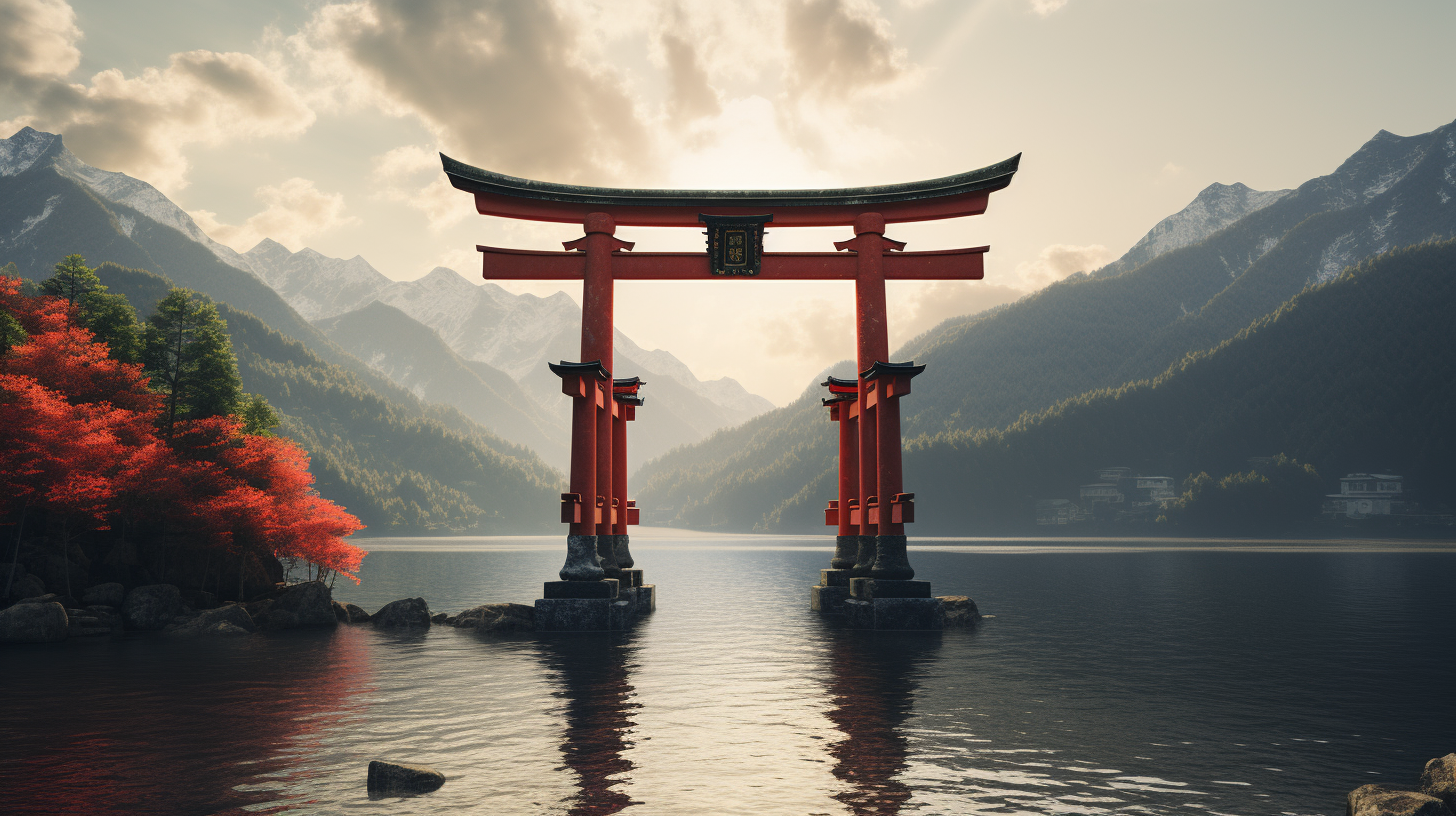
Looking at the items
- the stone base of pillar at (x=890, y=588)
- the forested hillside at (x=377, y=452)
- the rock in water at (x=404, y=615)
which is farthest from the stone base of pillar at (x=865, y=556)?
the forested hillside at (x=377, y=452)

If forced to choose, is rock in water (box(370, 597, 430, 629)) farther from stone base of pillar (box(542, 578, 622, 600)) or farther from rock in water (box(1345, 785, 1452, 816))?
rock in water (box(1345, 785, 1452, 816))

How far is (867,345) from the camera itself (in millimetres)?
22938

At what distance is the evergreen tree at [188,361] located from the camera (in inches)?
1296

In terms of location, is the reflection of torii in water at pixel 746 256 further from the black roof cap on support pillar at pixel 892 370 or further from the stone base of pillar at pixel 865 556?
the black roof cap on support pillar at pixel 892 370

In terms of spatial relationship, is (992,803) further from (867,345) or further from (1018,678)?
(867,345)

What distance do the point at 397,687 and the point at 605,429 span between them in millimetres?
9577

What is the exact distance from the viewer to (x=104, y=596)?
2505cm

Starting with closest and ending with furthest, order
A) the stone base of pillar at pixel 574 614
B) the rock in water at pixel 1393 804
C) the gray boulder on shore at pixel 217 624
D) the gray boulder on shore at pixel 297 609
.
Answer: the rock in water at pixel 1393 804, the stone base of pillar at pixel 574 614, the gray boulder on shore at pixel 217 624, the gray boulder on shore at pixel 297 609

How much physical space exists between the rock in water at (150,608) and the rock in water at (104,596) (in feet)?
1.54

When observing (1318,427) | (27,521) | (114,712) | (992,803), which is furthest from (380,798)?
(1318,427)

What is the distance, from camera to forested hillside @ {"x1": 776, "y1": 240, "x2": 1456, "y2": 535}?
13450 centimetres

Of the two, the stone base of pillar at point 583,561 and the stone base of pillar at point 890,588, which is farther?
the stone base of pillar at point 890,588

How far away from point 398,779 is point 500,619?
51.7 feet

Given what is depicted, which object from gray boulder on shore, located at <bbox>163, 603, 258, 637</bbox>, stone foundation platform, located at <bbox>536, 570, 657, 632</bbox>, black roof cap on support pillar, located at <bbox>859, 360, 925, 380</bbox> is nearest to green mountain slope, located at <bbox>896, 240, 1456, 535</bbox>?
black roof cap on support pillar, located at <bbox>859, 360, 925, 380</bbox>
